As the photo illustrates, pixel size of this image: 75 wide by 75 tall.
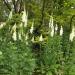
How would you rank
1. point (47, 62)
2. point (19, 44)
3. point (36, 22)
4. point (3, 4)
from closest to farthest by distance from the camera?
point (19, 44) < point (47, 62) < point (36, 22) < point (3, 4)

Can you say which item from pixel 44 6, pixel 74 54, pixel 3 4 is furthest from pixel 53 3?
pixel 74 54

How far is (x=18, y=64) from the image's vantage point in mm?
6613

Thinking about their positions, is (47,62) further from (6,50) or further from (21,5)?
(21,5)

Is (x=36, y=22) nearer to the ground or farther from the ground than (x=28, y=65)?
farther from the ground

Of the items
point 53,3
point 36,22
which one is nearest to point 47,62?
point 36,22

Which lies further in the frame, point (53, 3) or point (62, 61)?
point (53, 3)

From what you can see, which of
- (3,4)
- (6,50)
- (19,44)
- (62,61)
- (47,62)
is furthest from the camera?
(3,4)

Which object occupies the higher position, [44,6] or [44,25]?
[44,6]

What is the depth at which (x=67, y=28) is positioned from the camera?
10.6 m

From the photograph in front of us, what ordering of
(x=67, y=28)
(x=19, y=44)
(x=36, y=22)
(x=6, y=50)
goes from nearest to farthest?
(x=6, y=50)
(x=19, y=44)
(x=36, y=22)
(x=67, y=28)

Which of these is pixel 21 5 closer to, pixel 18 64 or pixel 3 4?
pixel 3 4

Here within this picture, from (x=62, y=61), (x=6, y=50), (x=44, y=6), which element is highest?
(x=44, y=6)

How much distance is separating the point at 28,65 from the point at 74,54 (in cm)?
151

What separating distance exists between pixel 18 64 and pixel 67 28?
4.33m
